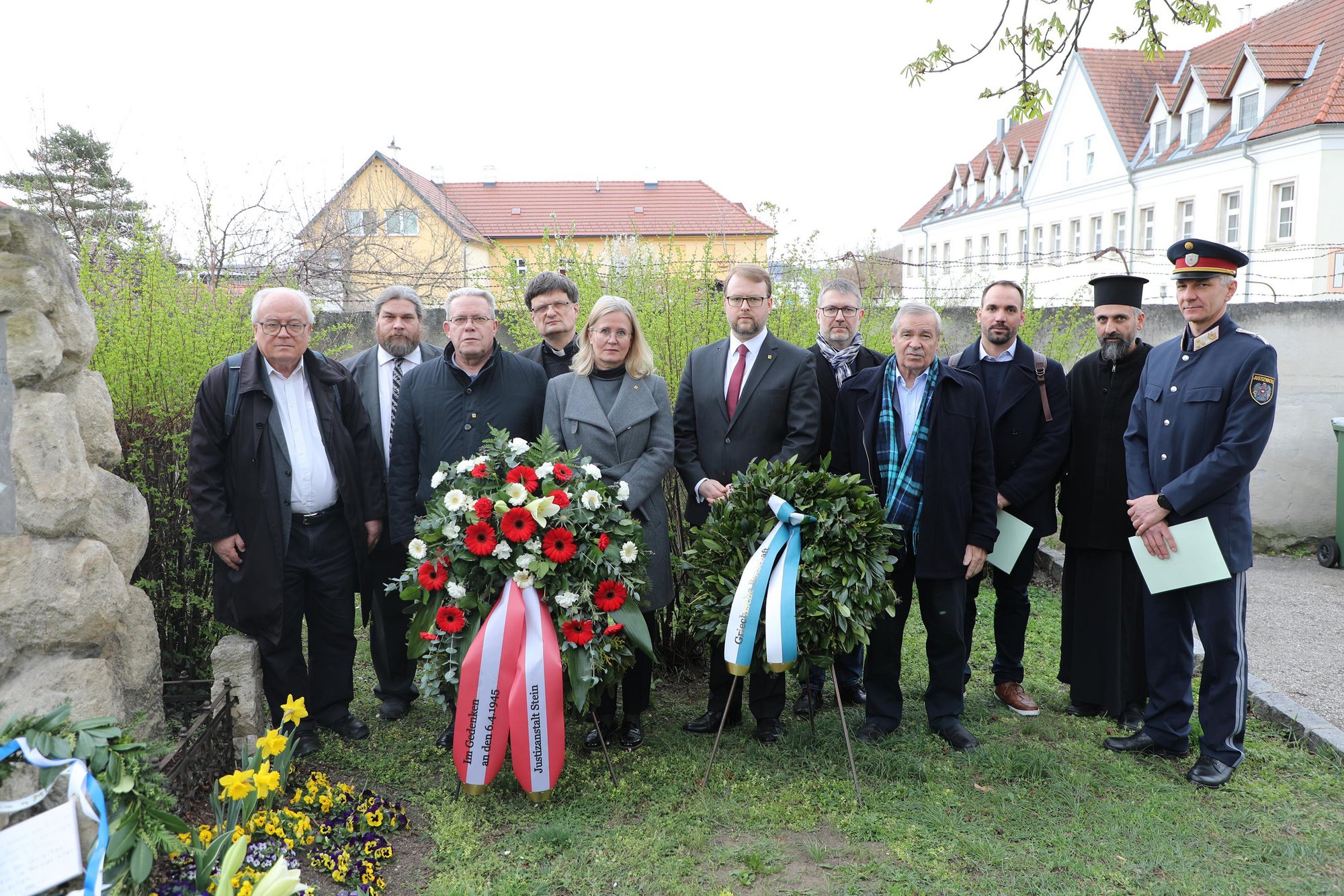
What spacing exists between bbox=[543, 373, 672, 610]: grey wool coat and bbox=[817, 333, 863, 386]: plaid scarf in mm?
1141

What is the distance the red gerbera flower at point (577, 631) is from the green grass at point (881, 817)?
0.72m

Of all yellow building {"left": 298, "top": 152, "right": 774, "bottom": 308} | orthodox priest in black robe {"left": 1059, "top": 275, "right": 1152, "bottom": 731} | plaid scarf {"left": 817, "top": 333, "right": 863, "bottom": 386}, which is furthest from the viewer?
yellow building {"left": 298, "top": 152, "right": 774, "bottom": 308}

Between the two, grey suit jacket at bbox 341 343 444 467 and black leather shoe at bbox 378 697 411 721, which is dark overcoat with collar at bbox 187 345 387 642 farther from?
black leather shoe at bbox 378 697 411 721

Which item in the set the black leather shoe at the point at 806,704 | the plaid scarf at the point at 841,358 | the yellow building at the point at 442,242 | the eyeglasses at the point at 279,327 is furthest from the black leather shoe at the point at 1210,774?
the eyeglasses at the point at 279,327

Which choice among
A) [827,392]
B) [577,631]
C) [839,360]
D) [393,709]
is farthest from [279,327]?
[839,360]

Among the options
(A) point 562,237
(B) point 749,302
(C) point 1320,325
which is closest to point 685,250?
(A) point 562,237

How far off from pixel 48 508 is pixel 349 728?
6.21 feet

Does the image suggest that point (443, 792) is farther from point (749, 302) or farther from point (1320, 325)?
point (1320, 325)

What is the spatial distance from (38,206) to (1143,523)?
8300mm

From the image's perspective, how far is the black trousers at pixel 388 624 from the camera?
4.71m

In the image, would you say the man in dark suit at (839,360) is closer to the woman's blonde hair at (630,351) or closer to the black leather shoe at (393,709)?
the woman's blonde hair at (630,351)

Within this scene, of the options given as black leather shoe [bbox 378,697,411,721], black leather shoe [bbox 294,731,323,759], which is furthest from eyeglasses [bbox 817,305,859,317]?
black leather shoe [bbox 294,731,323,759]

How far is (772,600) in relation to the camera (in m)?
3.88

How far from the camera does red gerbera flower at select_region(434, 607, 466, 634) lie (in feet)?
12.2
